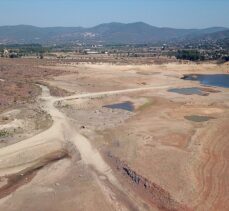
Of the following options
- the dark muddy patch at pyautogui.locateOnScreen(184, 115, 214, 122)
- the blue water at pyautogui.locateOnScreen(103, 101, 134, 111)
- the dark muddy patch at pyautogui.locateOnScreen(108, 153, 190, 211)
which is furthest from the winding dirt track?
the dark muddy patch at pyautogui.locateOnScreen(184, 115, 214, 122)

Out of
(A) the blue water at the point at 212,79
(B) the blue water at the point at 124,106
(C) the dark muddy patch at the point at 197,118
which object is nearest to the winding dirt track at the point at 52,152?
(B) the blue water at the point at 124,106

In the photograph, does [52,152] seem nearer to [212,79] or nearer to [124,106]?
[124,106]

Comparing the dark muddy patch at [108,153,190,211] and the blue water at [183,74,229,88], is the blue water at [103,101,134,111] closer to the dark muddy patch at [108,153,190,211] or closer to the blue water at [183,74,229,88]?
the dark muddy patch at [108,153,190,211]

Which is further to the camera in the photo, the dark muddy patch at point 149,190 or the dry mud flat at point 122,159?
Answer: the dry mud flat at point 122,159

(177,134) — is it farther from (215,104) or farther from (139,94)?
(139,94)

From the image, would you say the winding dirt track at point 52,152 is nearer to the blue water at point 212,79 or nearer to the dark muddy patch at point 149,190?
the dark muddy patch at point 149,190

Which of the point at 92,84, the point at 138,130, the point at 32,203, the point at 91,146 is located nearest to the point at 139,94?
the point at 92,84

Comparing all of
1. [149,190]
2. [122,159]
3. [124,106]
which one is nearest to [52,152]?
[122,159]
